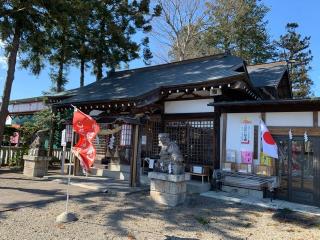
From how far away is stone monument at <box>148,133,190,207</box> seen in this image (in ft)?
28.0

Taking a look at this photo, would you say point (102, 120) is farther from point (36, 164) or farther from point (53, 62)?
point (53, 62)

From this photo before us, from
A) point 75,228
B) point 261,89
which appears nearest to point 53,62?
point 261,89

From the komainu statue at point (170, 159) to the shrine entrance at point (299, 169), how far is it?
352cm

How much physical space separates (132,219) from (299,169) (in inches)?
226

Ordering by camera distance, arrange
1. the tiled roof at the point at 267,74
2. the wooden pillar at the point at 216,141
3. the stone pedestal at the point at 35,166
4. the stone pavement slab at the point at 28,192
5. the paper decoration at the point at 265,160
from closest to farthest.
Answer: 1. the stone pavement slab at the point at 28,192
2. the paper decoration at the point at 265,160
3. the wooden pillar at the point at 216,141
4. the stone pedestal at the point at 35,166
5. the tiled roof at the point at 267,74

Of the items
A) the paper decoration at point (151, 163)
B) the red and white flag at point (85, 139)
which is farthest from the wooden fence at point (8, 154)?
the red and white flag at point (85, 139)

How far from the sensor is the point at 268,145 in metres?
9.27

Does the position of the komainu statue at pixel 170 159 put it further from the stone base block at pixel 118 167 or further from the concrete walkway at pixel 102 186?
the stone base block at pixel 118 167

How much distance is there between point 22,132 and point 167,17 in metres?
16.9

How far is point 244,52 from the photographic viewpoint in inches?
1091

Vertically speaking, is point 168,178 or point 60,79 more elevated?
point 60,79

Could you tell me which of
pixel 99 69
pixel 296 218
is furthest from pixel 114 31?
pixel 296 218

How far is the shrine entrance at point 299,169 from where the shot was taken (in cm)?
915

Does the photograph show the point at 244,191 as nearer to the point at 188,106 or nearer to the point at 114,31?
the point at 188,106
